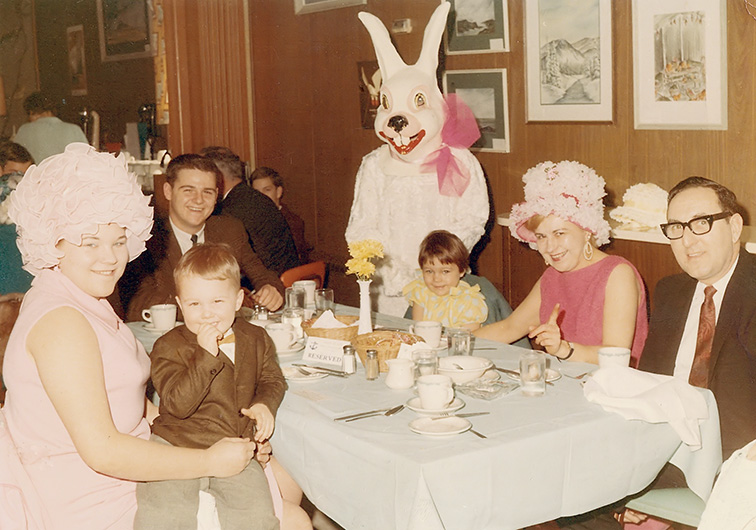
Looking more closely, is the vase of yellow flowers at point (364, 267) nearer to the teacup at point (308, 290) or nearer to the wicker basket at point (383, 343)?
the wicker basket at point (383, 343)

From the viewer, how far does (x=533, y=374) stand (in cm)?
246

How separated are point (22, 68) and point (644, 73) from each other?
6182mm

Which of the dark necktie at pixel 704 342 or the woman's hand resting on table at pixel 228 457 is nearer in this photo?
the woman's hand resting on table at pixel 228 457

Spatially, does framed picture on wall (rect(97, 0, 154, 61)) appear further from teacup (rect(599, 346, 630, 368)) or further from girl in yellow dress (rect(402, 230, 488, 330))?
teacup (rect(599, 346, 630, 368))

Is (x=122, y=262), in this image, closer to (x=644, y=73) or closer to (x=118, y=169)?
(x=118, y=169)

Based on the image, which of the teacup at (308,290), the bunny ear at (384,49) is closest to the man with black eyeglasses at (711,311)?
the teacup at (308,290)

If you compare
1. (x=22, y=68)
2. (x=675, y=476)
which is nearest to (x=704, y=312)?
(x=675, y=476)

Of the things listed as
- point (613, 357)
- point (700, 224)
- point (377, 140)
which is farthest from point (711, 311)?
point (377, 140)

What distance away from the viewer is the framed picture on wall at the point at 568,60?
4707 mm

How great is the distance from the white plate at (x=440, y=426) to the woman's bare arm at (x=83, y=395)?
608mm

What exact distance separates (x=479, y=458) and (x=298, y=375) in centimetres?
83

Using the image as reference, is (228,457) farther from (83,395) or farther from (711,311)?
(711,311)

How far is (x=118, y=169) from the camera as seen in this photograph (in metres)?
2.22

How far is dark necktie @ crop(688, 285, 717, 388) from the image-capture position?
2736mm
